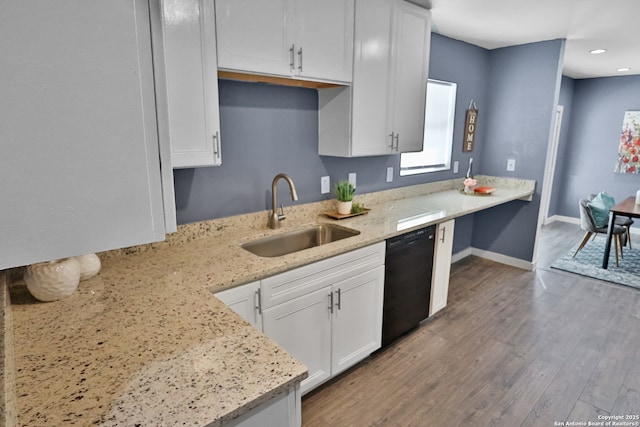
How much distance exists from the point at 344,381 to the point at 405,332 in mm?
710

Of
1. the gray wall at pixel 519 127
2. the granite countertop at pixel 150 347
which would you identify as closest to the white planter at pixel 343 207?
the granite countertop at pixel 150 347

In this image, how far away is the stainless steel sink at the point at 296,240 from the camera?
220 centimetres

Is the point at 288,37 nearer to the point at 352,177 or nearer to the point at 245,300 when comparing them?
the point at 352,177

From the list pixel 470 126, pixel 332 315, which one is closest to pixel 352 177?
pixel 332 315

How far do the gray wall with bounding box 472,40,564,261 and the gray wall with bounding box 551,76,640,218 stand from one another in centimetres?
261

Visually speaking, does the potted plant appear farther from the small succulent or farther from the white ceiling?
the white ceiling

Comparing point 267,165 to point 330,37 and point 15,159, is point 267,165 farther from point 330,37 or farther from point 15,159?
point 15,159

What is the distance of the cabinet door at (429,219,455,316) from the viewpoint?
9.12ft

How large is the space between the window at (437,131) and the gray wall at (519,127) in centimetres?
69

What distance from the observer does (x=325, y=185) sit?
108 inches

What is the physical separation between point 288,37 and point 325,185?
111cm

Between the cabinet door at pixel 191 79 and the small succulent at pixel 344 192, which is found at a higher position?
the cabinet door at pixel 191 79

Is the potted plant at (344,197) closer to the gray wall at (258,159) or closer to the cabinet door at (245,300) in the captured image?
the gray wall at (258,159)

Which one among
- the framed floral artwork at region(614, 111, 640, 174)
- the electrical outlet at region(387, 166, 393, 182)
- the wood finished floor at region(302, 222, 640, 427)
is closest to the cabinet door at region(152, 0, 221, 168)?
the wood finished floor at region(302, 222, 640, 427)
